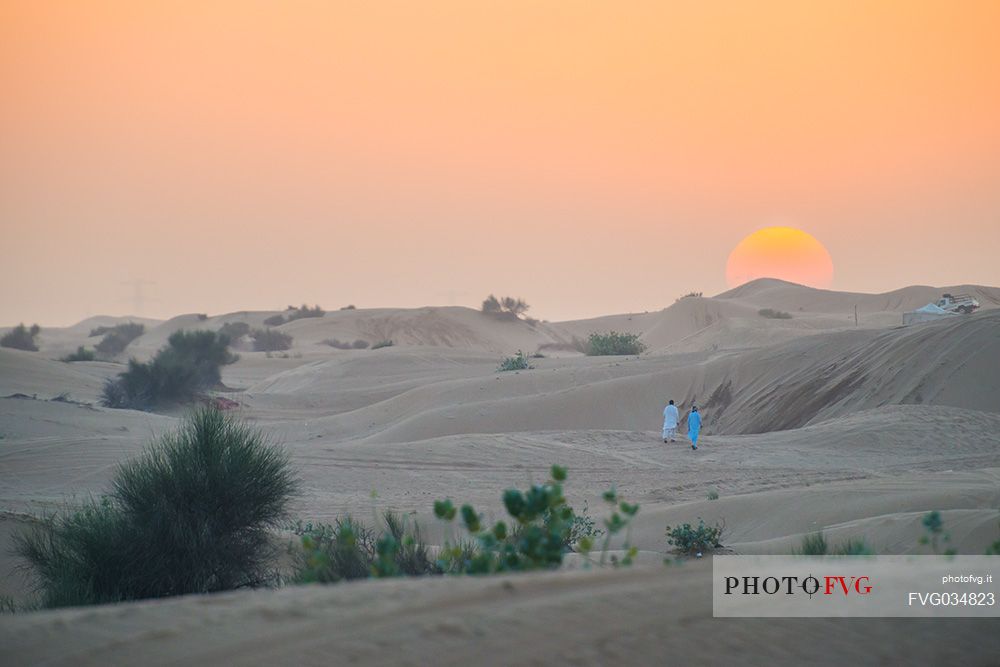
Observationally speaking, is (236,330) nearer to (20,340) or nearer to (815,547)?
(20,340)

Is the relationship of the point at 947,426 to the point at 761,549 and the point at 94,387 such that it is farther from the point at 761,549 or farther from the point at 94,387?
the point at 94,387

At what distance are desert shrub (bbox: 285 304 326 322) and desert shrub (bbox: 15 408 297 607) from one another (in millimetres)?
83201

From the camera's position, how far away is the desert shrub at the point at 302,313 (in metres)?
94.4

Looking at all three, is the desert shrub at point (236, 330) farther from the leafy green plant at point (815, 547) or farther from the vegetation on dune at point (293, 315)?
the leafy green plant at point (815, 547)

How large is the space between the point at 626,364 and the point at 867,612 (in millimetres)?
36137

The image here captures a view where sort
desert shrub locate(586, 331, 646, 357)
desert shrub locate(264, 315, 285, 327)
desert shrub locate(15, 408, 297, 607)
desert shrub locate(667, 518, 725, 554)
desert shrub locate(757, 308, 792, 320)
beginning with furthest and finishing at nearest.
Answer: desert shrub locate(264, 315, 285, 327) < desert shrub locate(757, 308, 792, 320) < desert shrub locate(586, 331, 646, 357) < desert shrub locate(667, 518, 725, 554) < desert shrub locate(15, 408, 297, 607)

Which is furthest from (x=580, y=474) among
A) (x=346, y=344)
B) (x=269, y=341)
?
(x=269, y=341)

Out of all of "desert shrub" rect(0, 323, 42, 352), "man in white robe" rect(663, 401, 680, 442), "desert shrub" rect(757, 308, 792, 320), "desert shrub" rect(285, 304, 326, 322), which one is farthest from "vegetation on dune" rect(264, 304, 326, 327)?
"man in white robe" rect(663, 401, 680, 442)

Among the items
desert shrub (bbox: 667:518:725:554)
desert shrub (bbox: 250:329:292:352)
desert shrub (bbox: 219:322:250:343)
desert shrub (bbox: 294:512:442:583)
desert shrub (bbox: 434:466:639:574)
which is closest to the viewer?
desert shrub (bbox: 434:466:639:574)

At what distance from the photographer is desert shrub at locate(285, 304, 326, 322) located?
3715 inches

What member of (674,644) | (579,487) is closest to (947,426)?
(579,487)

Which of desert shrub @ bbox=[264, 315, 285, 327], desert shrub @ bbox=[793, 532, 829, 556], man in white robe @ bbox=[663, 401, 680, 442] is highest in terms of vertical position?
desert shrub @ bbox=[264, 315, 285, 327]

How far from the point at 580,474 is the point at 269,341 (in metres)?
60.9

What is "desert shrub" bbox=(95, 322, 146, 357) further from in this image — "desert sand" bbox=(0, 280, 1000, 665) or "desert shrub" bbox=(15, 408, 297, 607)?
"desert shrub" bbox=(15, 408, 297, 607)
